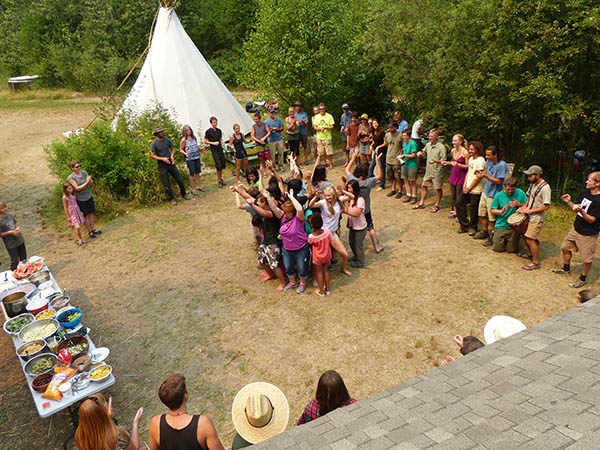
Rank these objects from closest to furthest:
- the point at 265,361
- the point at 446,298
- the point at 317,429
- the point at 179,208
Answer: the point at 317,429 < the point at 265,361 < the point at 446,298 < the point at 179,208

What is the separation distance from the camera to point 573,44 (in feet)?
22.9

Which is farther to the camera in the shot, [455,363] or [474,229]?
[474,229]

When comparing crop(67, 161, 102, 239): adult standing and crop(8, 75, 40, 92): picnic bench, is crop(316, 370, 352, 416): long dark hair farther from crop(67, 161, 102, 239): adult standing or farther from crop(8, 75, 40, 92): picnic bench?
crop(8, 75, 40, 92): picnic bench

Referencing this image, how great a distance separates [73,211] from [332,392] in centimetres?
716

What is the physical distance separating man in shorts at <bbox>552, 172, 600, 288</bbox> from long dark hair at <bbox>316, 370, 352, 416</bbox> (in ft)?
13.9

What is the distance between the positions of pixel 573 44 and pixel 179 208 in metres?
8.52

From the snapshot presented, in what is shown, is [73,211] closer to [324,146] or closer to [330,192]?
[330,192]

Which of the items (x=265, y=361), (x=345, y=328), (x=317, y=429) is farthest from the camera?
(x=345, y=328)

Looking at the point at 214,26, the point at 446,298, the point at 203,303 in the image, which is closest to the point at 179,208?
the point at 203,303

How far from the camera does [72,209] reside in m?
8.21

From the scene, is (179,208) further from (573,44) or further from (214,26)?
(214,26)

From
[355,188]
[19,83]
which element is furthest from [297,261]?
[19,83]

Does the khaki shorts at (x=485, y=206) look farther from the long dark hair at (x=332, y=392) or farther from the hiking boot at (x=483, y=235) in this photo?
the long dark hair at (x=332, y=392)

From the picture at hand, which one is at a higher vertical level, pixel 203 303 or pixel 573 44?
pixel 573 44
